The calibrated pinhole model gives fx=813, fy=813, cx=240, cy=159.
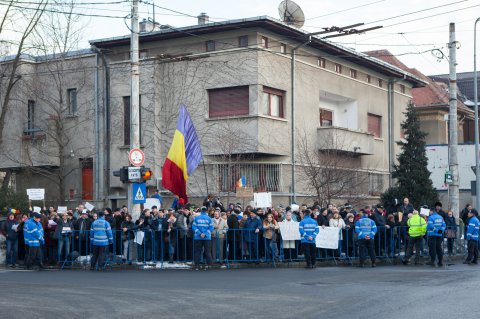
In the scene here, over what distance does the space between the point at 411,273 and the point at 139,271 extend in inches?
284

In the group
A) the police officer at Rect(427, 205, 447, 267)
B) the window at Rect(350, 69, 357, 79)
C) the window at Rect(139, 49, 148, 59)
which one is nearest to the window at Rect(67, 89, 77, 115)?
the window at Rect(139, 49, 148, 59)

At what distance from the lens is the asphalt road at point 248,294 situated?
12688 millimetres

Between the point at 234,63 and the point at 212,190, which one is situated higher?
the point at 234,63

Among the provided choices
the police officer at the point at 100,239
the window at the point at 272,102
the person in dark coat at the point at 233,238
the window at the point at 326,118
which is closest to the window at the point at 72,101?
the window at the point at 272,102

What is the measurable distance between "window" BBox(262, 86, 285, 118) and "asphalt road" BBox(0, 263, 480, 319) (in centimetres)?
1363

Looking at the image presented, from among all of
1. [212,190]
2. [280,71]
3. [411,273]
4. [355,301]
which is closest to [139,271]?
[411,273]

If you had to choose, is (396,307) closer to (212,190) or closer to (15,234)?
(15,234)

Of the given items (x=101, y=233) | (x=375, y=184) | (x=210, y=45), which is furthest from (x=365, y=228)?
(x=375, y=184)

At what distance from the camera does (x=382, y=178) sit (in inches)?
1688

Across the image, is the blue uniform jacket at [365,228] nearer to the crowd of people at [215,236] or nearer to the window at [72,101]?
the crowd of people at [215,236]

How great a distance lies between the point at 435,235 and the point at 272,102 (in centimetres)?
1348

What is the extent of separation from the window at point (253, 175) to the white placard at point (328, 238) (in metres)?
10.6

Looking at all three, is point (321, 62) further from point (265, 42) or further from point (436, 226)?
point (436, 226)

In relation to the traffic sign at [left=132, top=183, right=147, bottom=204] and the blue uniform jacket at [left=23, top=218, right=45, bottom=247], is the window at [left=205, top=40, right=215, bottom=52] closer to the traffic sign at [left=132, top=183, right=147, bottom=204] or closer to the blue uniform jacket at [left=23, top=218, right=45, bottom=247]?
the traffic sign at [left=132, top=183, right=147, bottom=204]
